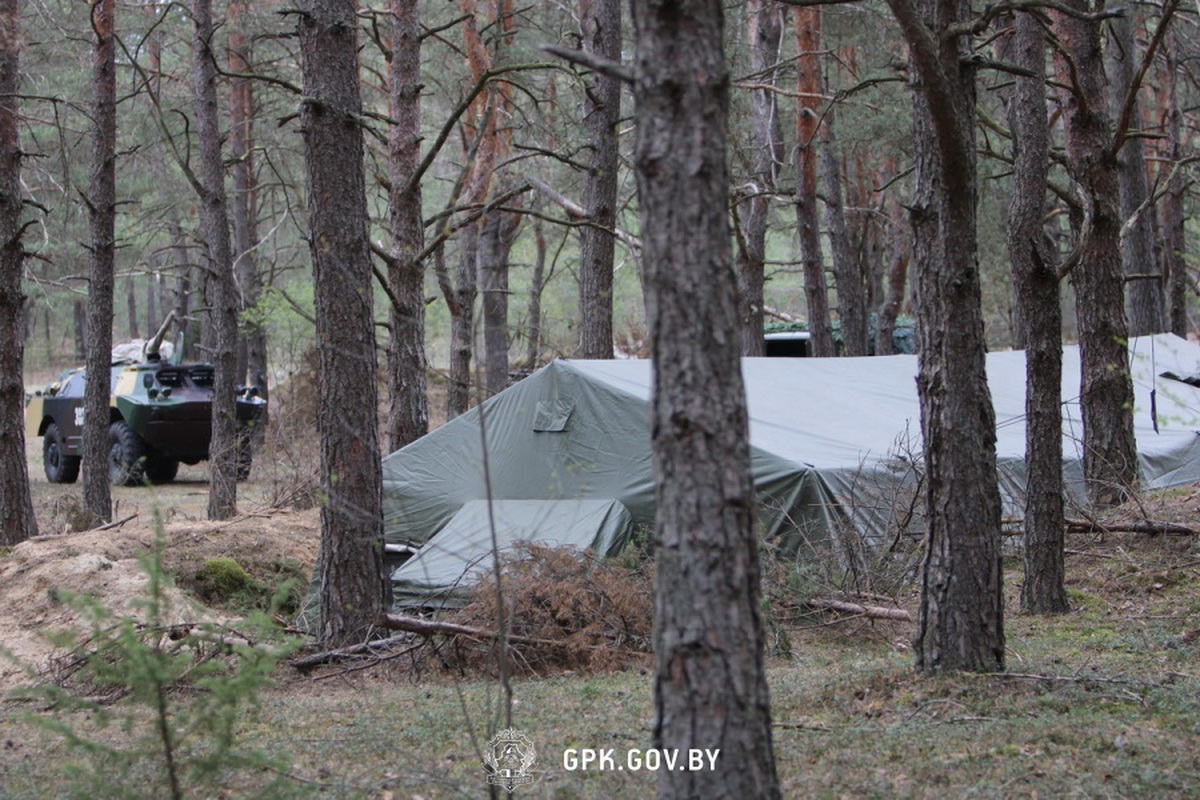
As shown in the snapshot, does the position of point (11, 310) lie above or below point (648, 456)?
above

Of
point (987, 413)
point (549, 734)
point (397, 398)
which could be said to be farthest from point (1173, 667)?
point (397, 398)

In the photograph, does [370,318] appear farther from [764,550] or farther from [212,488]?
[212,488]

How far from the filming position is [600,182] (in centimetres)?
1268

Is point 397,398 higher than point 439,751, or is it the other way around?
point 397,398

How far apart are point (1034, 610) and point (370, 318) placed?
4433 mm

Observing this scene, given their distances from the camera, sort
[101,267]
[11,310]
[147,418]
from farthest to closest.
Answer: [147,418], [101,267], [11,310]

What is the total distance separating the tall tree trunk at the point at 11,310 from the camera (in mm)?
10219

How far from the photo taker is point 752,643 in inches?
118

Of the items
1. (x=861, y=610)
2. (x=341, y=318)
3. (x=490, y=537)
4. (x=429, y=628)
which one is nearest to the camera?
(x=429, y=628)

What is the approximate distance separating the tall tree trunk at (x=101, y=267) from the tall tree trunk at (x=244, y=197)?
6033 millimetres

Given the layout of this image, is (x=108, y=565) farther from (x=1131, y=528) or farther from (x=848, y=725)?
(x=1131, y=528)

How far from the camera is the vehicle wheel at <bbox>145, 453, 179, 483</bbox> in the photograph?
65.6ft

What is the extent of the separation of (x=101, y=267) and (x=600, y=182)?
5092mm

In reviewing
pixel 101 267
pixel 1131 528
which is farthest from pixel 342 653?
pixel 101 267
